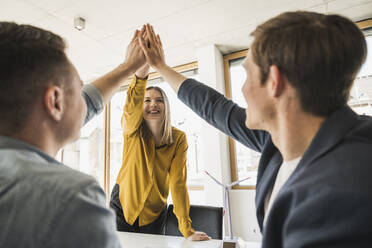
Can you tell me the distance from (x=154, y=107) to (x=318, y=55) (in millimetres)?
1647

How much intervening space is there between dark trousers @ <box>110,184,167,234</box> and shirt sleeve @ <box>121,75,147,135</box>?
49cm

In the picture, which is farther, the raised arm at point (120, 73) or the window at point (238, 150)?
the window at point (238, 150)

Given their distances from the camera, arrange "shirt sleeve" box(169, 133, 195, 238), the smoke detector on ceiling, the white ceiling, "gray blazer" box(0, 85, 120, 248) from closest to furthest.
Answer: "gray blazer" box(0, 85, 120, 248), "shirt sleeve" box(169, 133, 195, 238), the white ceiling, the smoke detector on ceiling

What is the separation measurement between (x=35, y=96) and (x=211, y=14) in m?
2.58

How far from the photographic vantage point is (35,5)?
2.49 m

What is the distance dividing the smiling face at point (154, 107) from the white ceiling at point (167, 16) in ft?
3.47

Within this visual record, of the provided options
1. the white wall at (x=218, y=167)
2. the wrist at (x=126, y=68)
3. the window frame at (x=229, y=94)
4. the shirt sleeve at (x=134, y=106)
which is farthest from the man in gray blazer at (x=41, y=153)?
the window frame at (x=229, y=94)

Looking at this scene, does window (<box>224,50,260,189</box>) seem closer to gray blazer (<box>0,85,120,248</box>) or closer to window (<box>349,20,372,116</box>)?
window (<box>349,20,372,116</box>)

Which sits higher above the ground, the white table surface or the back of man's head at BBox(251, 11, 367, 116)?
the back of man's head at BBox(251, 11, 367, 116)

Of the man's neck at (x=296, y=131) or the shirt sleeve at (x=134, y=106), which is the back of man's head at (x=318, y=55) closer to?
the man's neck at (x=296, y=131)

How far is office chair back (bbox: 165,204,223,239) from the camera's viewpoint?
5.79ft

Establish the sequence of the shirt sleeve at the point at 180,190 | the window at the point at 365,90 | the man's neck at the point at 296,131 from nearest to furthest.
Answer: the man's neck at the point at 296,131, the shirt sleeve at the point at 180,190, the window at the point at 365,90

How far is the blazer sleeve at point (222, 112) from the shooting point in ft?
3.46

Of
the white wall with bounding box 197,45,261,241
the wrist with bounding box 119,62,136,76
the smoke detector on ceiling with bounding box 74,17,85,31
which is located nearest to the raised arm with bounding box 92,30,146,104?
the wrist with bounding box 119,62,136,76
